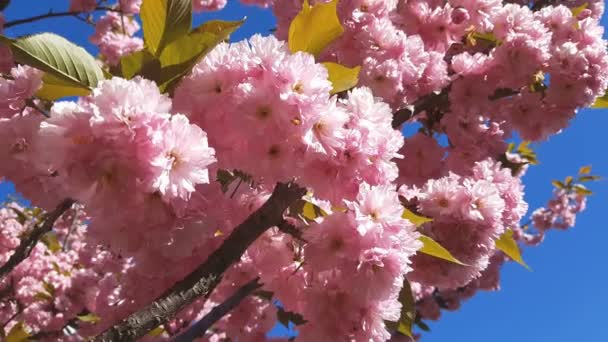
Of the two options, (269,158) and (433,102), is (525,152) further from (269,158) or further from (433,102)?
(269,158)

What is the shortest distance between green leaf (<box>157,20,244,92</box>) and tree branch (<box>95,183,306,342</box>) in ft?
1.25

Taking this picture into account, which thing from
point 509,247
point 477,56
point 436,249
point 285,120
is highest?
point 477,56

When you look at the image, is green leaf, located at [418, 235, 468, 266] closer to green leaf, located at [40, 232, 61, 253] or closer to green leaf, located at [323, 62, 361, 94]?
green leaf, located at [323, 62, 361, 94]

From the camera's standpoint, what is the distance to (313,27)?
139 cm

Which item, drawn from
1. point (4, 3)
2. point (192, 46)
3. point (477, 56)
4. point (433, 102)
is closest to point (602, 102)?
point (477, 56)

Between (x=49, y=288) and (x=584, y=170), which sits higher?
(x=584, y=170)

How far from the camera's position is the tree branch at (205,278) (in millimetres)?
1149

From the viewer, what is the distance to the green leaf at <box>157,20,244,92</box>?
1.25 metres

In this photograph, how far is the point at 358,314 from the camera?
1475 millimetres

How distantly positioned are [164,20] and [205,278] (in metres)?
0.63

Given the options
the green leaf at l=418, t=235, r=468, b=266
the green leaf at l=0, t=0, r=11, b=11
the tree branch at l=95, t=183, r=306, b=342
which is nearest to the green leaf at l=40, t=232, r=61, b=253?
the green leaf at l=0, t=0, r=11, b=11

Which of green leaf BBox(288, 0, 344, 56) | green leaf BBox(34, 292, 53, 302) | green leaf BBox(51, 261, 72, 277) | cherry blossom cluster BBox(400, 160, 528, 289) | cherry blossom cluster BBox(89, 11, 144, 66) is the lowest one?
green leaf BBox(34, 292, 53, 302)

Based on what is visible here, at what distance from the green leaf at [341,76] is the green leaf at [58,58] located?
1.80 feet

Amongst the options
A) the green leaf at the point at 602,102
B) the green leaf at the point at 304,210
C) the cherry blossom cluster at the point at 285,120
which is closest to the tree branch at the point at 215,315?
the green leaf at the point at 304,210
